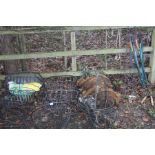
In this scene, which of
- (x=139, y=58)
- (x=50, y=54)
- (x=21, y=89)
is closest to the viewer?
(x=21, y=89)

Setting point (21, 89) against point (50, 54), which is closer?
point (21, 89)

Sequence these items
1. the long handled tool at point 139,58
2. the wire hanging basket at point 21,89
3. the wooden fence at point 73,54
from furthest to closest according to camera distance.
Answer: the long handled tool at point 139,58, the wooden fence at point 73,54, the wire hanging basket at point 21,89

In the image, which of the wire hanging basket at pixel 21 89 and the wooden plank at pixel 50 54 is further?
the wooden plank at pixel 50 54

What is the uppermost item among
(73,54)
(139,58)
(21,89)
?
(73,54)

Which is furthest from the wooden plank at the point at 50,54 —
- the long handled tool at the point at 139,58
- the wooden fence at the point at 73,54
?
the long handled tool at the point at 139,58

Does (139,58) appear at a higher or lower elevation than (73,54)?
lower

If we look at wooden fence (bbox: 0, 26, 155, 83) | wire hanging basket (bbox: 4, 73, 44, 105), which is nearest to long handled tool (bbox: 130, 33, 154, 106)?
wooden fence (bbox: 0, 26, 155, 83)

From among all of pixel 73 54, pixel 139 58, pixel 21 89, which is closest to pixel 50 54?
pixel 73 54

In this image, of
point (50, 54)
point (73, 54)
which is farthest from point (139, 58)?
point (50, 54)

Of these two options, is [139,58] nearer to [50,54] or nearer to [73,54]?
[73,54]

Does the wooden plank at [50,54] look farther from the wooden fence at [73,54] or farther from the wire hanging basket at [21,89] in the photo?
the wire hanging basket at [21,89]

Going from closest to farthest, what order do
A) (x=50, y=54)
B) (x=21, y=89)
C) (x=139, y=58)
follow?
(x=21, y=89) → (x=50, y=54) → (x=139, y=58)

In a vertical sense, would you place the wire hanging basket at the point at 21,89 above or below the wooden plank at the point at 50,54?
below
